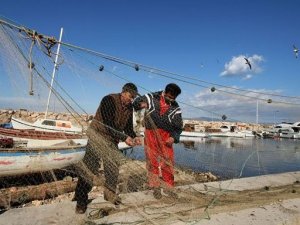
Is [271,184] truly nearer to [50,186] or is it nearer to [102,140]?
[102,140]

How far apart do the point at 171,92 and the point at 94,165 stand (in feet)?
4.91

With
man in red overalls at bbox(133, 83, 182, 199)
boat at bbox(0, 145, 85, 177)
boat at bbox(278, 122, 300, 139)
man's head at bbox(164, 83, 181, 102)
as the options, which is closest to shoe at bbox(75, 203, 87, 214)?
man in red overalls at bbox(133, 83, 182, 199)

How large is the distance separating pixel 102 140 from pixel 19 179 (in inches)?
269

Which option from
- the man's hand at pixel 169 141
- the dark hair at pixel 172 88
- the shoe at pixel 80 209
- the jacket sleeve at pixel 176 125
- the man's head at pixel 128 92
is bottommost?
the shoe at pixel 80 209

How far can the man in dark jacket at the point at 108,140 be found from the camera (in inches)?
157

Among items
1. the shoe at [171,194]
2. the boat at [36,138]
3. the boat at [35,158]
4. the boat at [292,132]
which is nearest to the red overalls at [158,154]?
the shoe at [171,194]

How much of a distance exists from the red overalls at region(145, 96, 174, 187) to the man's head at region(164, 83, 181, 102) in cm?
9

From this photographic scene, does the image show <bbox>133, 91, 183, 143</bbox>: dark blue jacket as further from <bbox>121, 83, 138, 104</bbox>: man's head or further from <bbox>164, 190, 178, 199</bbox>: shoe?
<bbox>164, 190, 178, 199</bbox>: shoe

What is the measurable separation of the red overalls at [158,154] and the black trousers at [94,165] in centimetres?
59

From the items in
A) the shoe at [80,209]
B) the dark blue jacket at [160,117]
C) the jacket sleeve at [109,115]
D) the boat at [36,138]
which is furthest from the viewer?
the boat at [36,138]

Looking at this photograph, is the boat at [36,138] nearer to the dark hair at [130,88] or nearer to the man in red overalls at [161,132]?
the man in red overalls at [161,132]

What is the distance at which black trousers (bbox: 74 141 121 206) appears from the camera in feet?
13.1

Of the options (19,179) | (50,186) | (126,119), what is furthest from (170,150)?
(19,179)

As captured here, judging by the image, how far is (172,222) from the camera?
3.84 metres
